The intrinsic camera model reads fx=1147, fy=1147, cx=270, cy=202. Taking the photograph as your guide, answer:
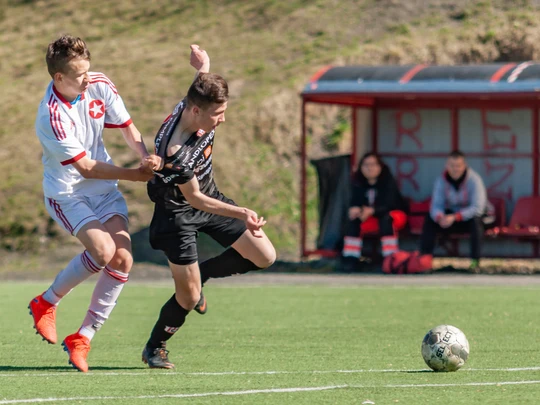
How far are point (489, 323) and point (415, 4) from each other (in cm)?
1583

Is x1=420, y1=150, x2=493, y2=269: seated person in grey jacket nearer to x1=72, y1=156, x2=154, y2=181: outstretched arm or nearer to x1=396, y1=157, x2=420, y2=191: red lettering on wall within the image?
x1=396, y1=157, x2=420, y2=191: red lettering on wall

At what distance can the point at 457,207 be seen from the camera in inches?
591

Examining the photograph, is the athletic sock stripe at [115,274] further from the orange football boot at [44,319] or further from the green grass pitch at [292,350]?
the green grass pitch at [292,350]

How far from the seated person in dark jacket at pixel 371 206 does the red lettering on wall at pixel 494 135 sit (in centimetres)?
196

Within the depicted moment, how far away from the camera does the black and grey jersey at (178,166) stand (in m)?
6.40

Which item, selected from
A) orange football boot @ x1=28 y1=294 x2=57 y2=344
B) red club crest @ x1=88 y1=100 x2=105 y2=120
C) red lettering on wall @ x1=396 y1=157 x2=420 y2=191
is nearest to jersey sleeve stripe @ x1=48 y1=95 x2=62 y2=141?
red club crest @ x1=88 y1=100 x2=105 y2=120

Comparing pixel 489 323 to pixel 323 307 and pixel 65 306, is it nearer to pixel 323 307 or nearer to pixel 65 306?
pixel 323 307

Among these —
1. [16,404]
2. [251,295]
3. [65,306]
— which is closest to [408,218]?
[251,295]

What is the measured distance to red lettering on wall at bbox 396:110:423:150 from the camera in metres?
16.8

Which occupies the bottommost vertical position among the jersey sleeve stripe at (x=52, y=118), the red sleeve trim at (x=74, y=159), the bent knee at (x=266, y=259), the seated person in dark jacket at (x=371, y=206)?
the seated person in dark jacket at (x=371, y=206)

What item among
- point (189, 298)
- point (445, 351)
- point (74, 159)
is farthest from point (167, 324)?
point (445, 351)

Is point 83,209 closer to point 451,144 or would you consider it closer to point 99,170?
point 99,170

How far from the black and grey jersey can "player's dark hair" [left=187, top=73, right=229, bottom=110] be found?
0.68 ft

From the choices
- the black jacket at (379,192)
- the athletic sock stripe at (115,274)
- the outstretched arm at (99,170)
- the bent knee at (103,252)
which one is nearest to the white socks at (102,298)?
the athletic sock stripe at (115,274)
